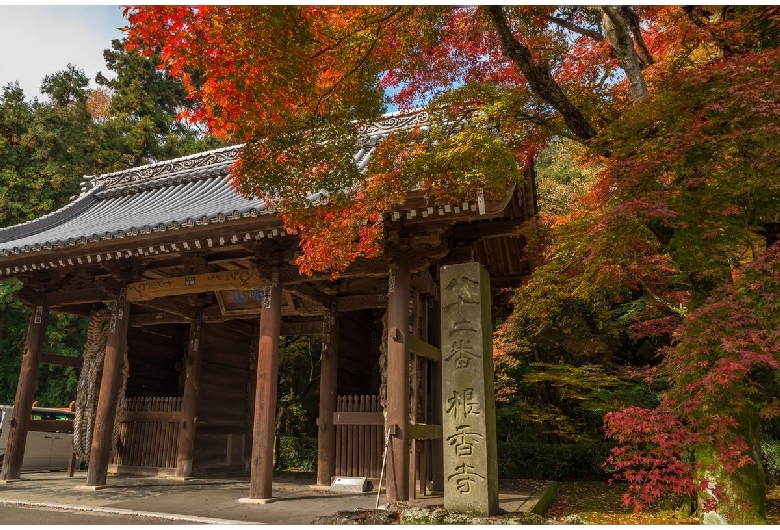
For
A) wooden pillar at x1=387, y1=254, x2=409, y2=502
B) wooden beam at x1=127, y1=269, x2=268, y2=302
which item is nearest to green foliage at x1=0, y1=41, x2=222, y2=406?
wooden beam at x1=127, y1=269, x2=268, y2=302

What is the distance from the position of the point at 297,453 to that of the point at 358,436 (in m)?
7.42

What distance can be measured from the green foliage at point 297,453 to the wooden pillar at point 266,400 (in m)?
8.53

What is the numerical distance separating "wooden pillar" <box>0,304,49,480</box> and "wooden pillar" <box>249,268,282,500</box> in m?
5.52

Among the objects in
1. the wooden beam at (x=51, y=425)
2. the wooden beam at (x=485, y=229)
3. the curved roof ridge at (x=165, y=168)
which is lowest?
the wooden beam at (x=51, y=425)

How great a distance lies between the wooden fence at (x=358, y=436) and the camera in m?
9.91

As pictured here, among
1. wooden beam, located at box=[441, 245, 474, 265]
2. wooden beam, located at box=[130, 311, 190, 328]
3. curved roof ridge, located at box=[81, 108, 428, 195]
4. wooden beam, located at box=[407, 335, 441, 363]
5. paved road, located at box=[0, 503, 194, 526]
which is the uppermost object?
curved roof ridge, located at box=[81, 108, 428, 195]

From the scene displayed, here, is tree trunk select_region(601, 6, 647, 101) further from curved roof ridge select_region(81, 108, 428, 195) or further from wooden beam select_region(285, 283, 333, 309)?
curved roof ridge select_region(81, 108, 428, 195)

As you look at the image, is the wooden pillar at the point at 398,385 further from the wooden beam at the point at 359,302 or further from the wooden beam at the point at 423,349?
the wooden beam at the point at 359,302

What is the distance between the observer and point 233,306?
11.7 meters

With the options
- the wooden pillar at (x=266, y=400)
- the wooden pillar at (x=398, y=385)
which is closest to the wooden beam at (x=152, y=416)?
the wooden pillar at (x=266, y=400)

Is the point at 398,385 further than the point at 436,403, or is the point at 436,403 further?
the point at 436,403

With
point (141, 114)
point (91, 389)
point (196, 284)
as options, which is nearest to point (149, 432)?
point (91, 389)

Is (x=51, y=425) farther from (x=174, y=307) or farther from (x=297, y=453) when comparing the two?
(x=297, y=453)

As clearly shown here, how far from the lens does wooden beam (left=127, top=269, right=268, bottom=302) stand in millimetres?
9404
